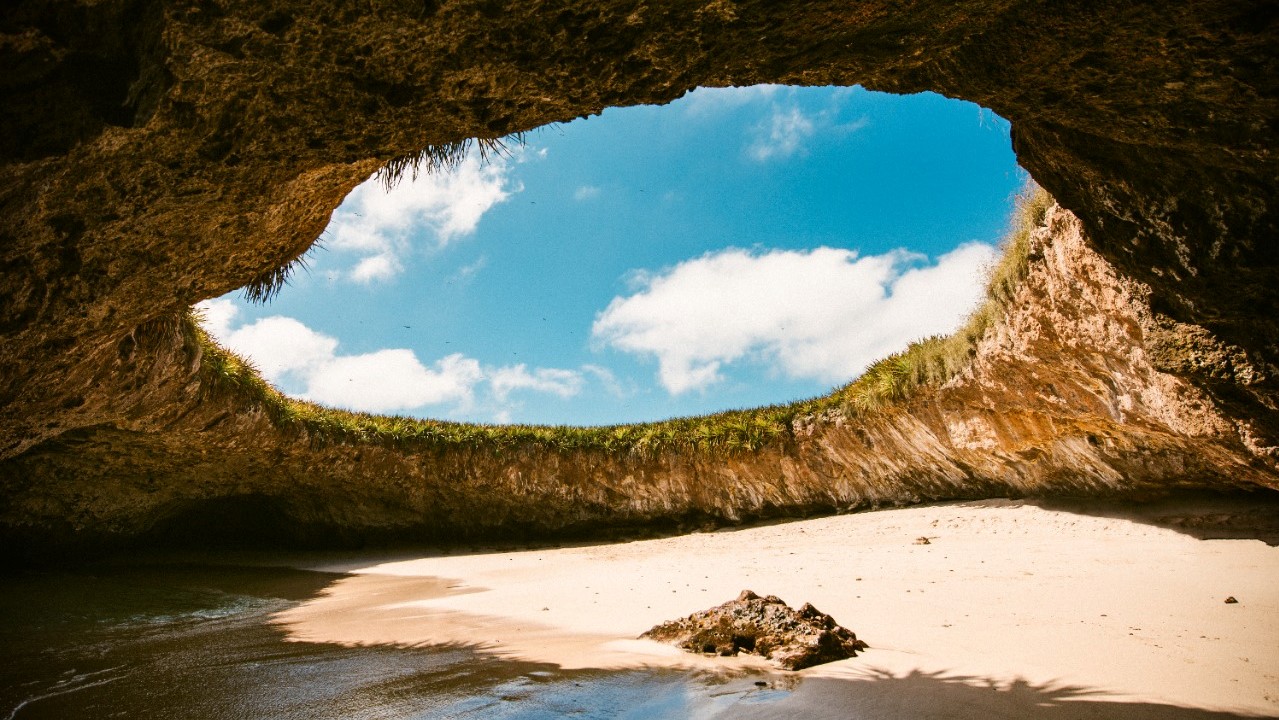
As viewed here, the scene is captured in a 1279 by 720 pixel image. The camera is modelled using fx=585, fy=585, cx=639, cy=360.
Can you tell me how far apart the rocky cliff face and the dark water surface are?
1.98 metres

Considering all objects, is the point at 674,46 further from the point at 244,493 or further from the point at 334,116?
the point at 244,493

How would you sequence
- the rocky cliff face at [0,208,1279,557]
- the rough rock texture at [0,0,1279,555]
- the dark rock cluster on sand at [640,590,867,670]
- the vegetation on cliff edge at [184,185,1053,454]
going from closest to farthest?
the rough rock texture at [0,0,1279,555]
the dark rock cluster on sand at [640,590,867,670]
the rocky cliff face at [0,208,1279,557]
the vegetation on cliff edge at [184,185,1053,454]

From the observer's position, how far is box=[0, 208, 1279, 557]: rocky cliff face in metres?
5.64

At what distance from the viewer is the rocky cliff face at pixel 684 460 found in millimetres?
5641

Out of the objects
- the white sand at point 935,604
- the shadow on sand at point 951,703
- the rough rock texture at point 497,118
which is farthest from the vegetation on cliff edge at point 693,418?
the shadow on sand at point 951,703

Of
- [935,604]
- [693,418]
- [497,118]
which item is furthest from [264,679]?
[693,418]

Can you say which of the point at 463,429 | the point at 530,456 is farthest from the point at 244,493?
the point at 530,456

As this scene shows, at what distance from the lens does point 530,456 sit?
11.8 m

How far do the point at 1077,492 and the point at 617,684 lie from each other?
7.65 m

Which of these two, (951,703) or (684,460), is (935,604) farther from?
(684,460)

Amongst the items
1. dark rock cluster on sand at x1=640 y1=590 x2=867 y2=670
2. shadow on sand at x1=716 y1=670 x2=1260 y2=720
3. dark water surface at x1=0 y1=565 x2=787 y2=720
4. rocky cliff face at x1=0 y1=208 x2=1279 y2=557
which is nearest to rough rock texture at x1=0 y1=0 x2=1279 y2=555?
rocky cliff face at x1=0 y1=208 x2=1279 y2=557

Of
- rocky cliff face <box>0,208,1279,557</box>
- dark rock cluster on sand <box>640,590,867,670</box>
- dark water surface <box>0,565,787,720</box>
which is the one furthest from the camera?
rocky cliff face <box>0,208,1279,557</box>

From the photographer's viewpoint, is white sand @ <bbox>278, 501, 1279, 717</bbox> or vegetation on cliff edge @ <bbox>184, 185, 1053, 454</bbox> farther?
vegetation on cliff edge @ <bbox>184, 185, 1053, 454</bbox>

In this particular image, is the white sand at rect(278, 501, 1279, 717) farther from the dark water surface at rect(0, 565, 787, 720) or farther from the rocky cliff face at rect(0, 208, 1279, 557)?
the rocky cliff face at rect(0, 208, 1279, 557)
